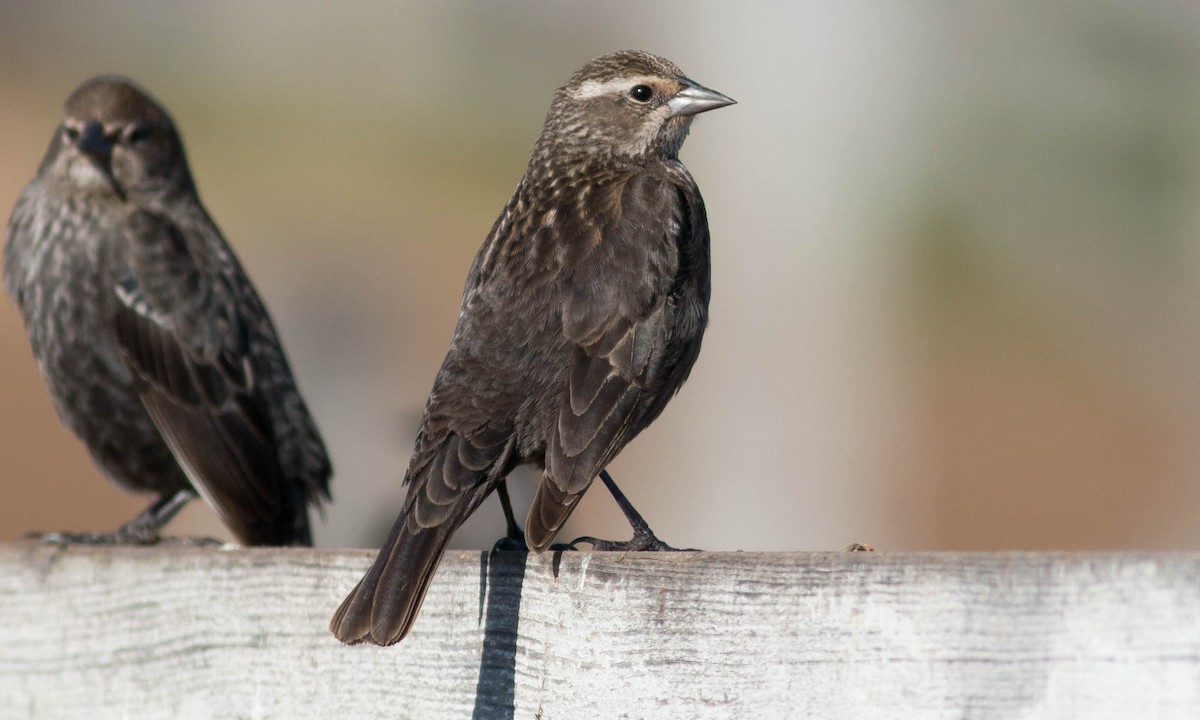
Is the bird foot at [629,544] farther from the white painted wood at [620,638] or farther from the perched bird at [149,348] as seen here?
the perched bird at [149,348]

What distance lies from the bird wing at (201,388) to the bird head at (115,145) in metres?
0.21

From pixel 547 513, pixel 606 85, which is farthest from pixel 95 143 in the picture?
pixel 547 513

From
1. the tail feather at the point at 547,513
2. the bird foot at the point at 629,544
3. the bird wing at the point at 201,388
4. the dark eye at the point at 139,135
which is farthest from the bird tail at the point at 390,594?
the dark eye at the point at 139,135

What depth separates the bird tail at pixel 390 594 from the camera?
2.55m

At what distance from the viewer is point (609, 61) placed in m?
4.26

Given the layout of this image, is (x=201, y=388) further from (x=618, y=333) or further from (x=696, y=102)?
(x=618, y=333)

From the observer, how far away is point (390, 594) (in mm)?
2578

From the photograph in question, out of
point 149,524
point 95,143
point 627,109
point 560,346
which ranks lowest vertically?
point 149,524

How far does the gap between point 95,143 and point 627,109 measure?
215 centimetres

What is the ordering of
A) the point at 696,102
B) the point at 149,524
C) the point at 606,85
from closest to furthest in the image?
the point at 696,102 < the point at 606,85 < the point at 149,524

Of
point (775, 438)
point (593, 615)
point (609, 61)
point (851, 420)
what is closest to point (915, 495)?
point (851, 420)

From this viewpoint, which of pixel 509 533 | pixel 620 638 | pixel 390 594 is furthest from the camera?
pixel 509 533

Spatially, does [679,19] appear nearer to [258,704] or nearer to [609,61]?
[609,61]

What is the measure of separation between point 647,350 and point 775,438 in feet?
12.1
